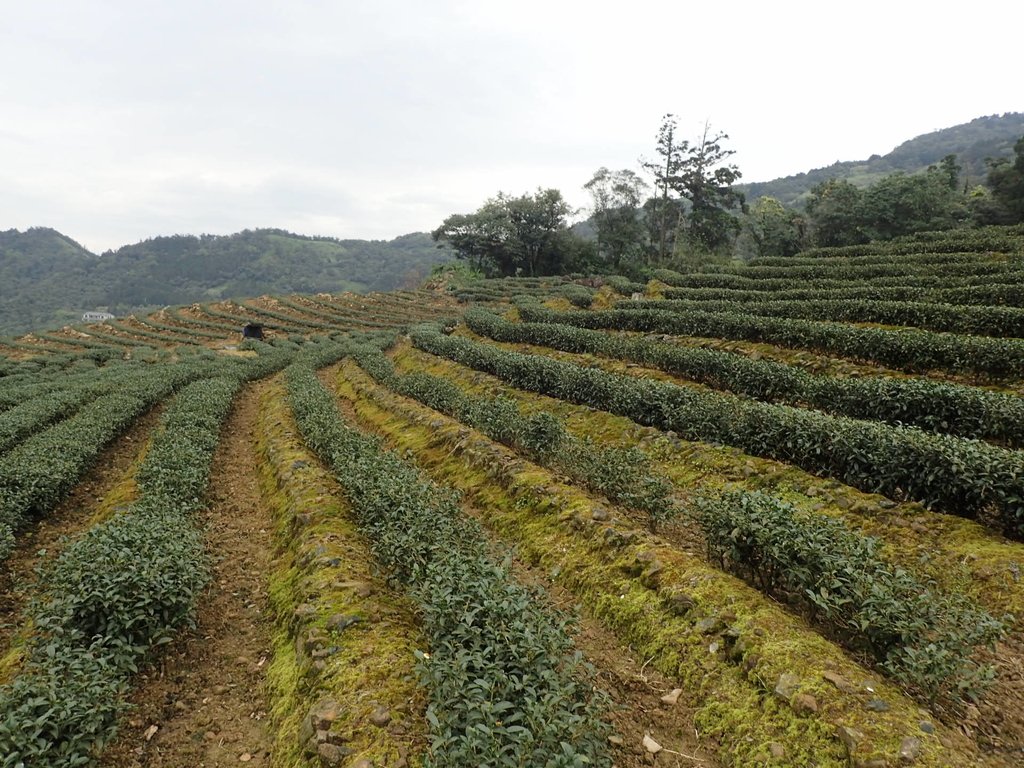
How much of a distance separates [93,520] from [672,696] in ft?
38.5

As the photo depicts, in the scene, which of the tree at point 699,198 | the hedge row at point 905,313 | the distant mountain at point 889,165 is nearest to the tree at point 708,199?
the tree at point 699,198

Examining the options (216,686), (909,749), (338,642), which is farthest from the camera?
(216,686)

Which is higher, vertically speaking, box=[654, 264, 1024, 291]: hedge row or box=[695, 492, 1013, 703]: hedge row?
box=[654, 264, 1024, 291]: hedge row

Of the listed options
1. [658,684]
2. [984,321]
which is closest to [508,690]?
[658,684]

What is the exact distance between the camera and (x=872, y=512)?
800 centimetres

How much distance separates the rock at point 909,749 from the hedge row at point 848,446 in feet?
15.5

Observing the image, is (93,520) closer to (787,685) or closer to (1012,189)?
(787,685)

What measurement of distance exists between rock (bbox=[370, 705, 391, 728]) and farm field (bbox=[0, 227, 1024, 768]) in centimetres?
4

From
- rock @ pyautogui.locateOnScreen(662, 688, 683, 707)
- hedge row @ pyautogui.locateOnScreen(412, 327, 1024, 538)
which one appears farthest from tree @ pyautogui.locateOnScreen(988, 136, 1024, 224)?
rock @ pyautogui.locateOnScreen(662, 688, 683, 707)

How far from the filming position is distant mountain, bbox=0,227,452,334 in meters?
145

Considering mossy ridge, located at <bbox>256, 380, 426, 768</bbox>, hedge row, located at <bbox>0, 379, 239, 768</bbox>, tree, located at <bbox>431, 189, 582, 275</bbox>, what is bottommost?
mossy ridge, located at <bbox>256, 380, 426, 768</bbox>

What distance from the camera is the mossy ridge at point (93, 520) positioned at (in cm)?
588

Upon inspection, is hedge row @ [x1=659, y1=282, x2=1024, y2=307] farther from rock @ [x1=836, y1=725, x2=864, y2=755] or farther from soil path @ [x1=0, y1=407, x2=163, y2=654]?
soil path @ [x1=0, y1=407, x2=163, y2=654]

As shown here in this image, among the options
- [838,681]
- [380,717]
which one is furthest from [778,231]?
[380,717]
